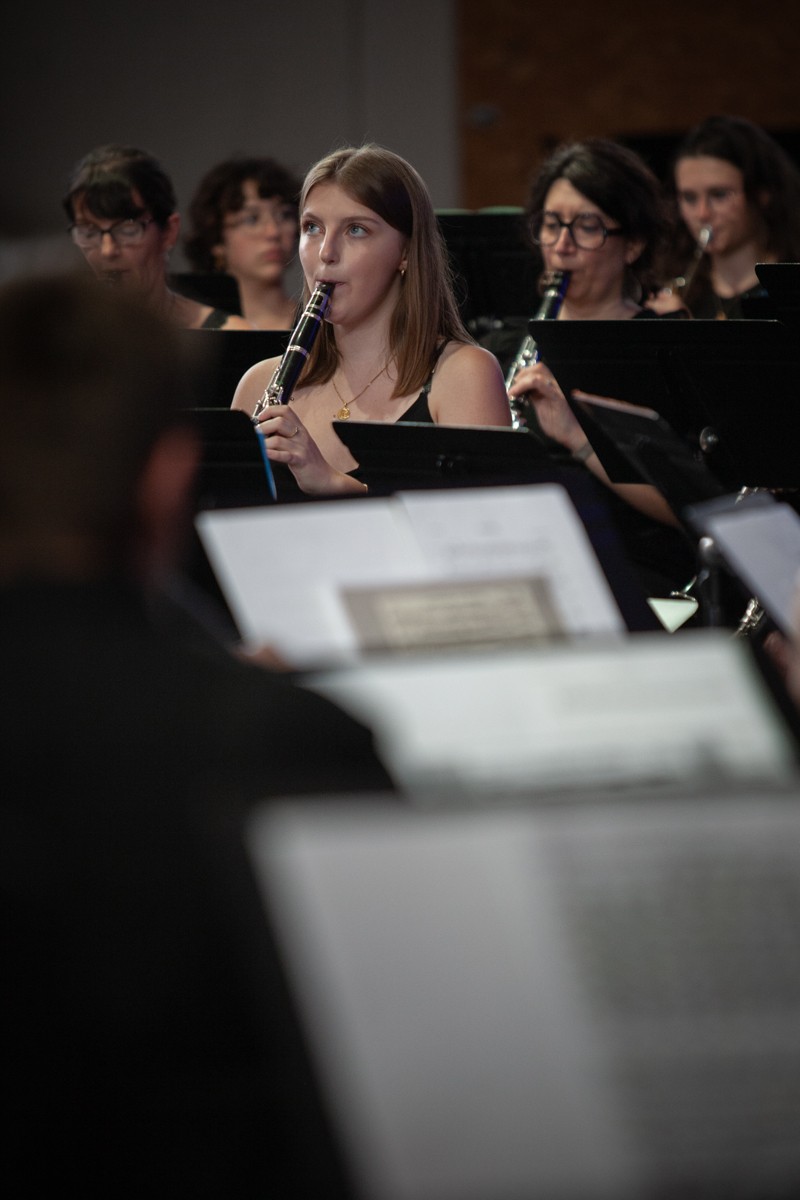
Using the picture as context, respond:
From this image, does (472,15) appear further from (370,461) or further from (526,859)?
(526,859)

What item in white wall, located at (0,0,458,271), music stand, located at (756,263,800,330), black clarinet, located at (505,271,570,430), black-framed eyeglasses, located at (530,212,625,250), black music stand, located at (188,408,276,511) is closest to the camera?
black music stand, located at (188,408,276,511)

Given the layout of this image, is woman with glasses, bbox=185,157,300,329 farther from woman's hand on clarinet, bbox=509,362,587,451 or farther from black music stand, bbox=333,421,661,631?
black music stand, bbox=333,421,661,631

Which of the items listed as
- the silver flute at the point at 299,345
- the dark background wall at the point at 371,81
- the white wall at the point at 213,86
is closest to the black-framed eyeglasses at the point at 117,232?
the silver flute at the point at 299,345

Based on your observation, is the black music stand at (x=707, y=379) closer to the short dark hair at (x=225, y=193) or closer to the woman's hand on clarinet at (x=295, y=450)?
the woman's hand on clarinet at (x=295, y=450)

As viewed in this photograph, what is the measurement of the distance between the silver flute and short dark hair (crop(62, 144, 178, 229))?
0.91m

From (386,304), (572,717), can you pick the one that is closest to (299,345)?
(386,304)

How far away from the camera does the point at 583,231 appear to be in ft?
10.7

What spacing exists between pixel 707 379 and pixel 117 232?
152 centimetres

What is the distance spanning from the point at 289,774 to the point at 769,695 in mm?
359

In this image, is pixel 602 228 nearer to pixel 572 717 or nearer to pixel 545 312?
pixel 545 312

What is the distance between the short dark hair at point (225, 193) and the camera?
4.08 metres

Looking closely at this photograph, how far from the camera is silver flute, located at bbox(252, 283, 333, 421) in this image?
2.58 m

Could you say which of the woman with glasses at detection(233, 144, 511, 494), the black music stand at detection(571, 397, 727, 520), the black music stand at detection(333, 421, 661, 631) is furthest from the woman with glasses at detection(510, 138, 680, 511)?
the black music stand at detection(571, 397, 727, 520)

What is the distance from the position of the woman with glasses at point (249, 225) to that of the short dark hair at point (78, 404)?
323cm
